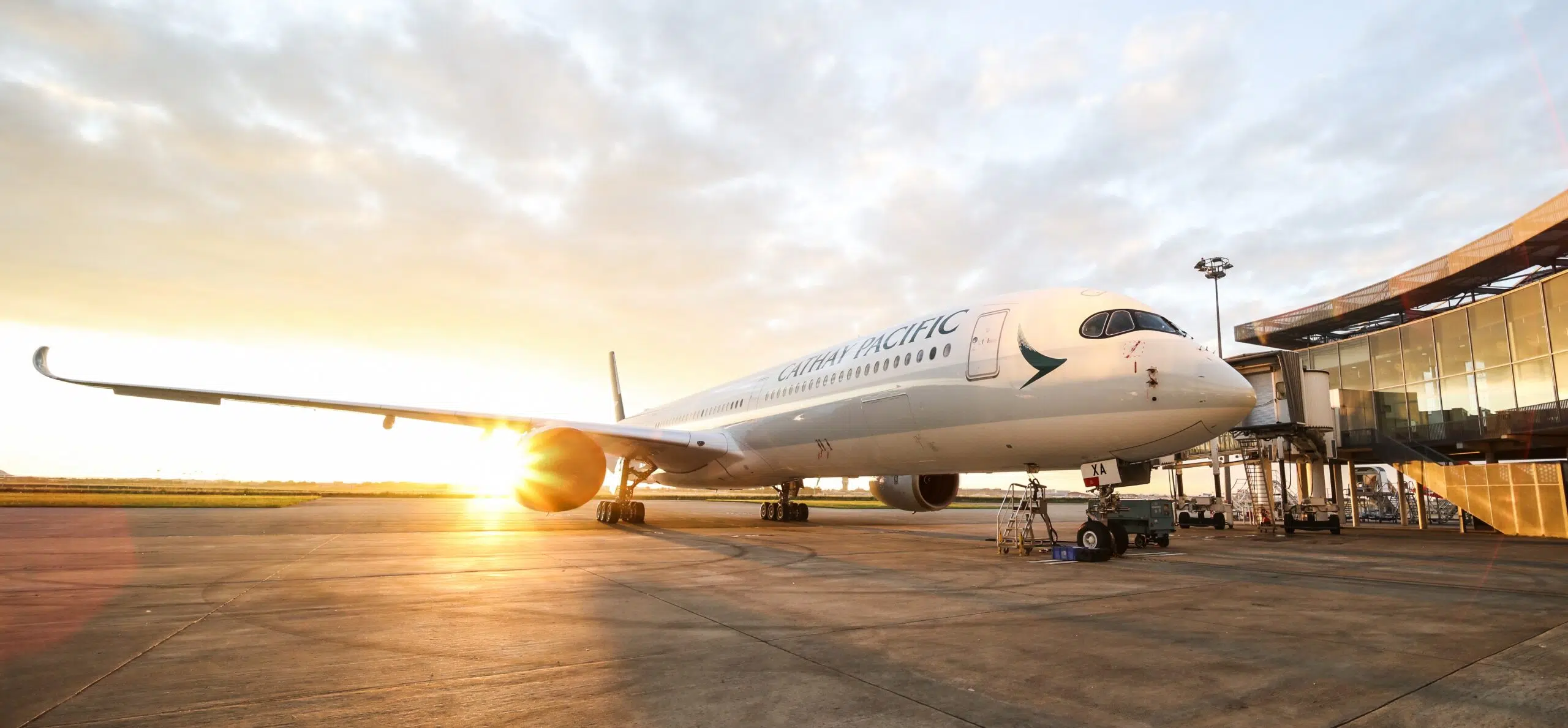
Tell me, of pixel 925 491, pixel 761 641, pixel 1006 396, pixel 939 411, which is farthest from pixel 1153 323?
pixel 925 491

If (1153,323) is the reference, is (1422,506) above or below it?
below

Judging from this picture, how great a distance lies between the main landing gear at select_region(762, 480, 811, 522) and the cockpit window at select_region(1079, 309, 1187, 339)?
12.5m

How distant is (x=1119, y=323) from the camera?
1032 cm

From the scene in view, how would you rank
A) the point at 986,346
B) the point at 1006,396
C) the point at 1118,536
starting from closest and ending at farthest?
the point at 1006,396
the point at 986,346
the point at 1118,536

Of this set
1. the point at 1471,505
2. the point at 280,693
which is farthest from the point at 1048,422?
the point at 1471,505

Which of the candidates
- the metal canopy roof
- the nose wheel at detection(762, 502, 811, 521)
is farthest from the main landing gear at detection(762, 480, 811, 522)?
the metal canopy roof

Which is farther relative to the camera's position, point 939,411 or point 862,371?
point 862,371

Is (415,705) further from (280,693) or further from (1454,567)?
(1454,567)

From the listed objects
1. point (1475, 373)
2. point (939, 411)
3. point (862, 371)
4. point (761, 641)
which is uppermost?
point (1475, 373)

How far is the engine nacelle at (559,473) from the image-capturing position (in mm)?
14672

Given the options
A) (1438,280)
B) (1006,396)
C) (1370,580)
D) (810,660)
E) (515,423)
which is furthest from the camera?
(1438,280)

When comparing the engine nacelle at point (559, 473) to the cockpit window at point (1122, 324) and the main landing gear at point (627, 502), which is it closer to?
the main landing gear at point (627, 502)

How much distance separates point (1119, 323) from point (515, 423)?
13.0 metres

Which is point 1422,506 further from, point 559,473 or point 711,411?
point 559,473
